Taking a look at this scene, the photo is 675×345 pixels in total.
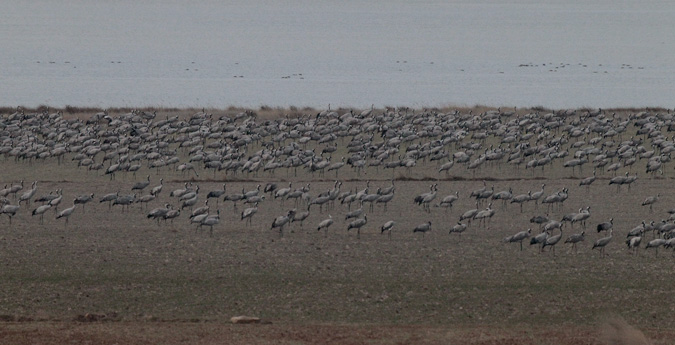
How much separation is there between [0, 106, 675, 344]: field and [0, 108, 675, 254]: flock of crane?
44 cm

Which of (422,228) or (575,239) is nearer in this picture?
(575,239)

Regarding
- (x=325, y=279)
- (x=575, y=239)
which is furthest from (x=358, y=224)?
(x=325, y=279)

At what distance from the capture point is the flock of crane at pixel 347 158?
37094 millimetres

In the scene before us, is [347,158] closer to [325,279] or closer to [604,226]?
[604,226]

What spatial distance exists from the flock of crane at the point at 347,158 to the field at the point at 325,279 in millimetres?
444

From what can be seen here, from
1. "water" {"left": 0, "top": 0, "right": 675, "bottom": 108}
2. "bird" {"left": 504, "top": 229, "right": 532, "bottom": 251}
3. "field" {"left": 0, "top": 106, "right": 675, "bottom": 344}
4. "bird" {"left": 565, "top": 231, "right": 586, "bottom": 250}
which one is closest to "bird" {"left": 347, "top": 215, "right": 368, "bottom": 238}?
"field" {"left": 0, "top": 106, "right": 675, "bottom": 344}

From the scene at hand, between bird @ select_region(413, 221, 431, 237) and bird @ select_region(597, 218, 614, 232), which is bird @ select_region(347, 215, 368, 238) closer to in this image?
bird @ select_region(413, 221, 431, 237)

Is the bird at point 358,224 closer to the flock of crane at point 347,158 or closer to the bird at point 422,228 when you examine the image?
the flock of crane at point 347,158

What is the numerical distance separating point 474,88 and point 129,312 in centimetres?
8530

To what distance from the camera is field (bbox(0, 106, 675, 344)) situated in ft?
77.0

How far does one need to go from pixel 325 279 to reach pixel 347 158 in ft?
80.5

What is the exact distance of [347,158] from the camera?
5250 cm

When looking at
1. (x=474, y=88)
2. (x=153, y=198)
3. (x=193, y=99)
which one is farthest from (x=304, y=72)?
(x=153, y=198)

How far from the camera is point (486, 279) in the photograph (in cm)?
2828
